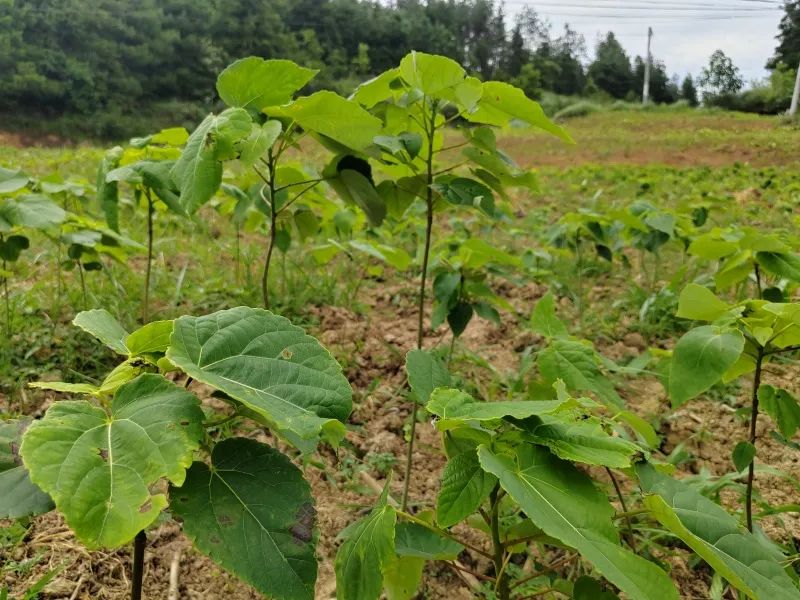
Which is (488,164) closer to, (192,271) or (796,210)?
(192,271)

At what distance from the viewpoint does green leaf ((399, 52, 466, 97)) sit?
1061 millimetres

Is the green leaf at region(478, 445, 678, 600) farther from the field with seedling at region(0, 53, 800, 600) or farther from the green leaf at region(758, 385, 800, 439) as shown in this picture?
the green leaf at region(758, 385, 800, 439)

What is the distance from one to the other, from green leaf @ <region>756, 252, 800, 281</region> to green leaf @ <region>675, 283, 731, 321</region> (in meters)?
0.36

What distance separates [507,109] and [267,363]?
0.78 m

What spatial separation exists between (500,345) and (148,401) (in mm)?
2054

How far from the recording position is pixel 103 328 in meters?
0.75

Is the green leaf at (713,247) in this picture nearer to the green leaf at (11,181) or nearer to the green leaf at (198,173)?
the green leaf at (198,173)

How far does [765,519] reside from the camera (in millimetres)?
1486

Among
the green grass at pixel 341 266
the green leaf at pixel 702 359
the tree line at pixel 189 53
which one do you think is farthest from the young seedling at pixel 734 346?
the tree line at pixel 189 53

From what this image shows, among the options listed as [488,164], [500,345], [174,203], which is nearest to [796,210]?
[500,345]

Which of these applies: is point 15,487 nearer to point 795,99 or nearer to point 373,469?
point 373,469

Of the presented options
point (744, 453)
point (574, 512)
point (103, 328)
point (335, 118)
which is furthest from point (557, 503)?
point (335, 118)

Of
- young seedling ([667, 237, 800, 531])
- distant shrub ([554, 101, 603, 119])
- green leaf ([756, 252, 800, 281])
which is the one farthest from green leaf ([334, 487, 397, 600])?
distant shrub ([554, 101, 603, 119])

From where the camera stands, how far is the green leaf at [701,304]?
106 cm
